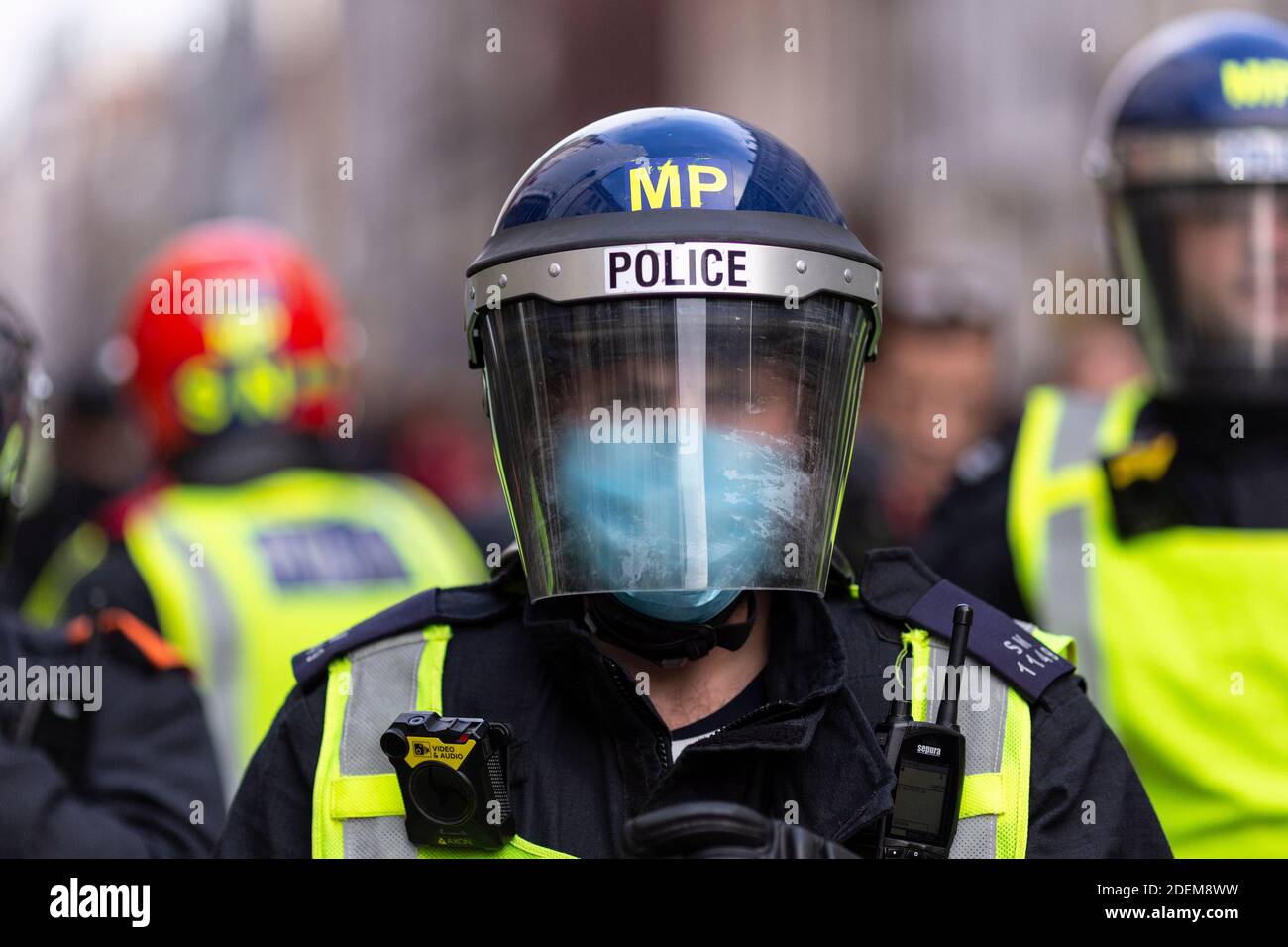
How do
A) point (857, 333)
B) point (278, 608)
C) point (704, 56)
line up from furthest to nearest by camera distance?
point (704, 56) → point (278, 608) → point (857, 333)

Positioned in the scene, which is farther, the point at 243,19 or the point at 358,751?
the point at 243,19

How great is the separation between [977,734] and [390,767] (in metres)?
0.76

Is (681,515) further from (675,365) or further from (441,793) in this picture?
(441,793)

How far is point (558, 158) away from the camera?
2.47 meters

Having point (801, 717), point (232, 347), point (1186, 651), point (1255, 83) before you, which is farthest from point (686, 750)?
point (232, 347)

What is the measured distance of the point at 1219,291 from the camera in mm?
3756

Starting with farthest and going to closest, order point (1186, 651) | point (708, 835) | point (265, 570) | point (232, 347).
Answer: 1. point (232, 347)
2. point (265, 570)
3. point (1186, 651)
4. point (708, 835)

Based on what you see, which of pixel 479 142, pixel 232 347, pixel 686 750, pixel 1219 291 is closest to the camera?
pixel 686 750

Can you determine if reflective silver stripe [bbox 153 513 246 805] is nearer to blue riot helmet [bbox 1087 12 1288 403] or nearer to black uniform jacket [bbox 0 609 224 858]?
black uniform jacket [bbox 0 609 224 858]

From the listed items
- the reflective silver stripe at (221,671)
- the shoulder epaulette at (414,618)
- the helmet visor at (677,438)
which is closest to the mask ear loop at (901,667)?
the helmet visor at (677,438)

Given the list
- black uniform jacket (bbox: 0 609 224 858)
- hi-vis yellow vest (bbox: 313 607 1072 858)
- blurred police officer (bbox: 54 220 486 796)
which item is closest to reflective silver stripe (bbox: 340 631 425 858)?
hi-vis yellow vest (bbox: 313 607 1072 858)
